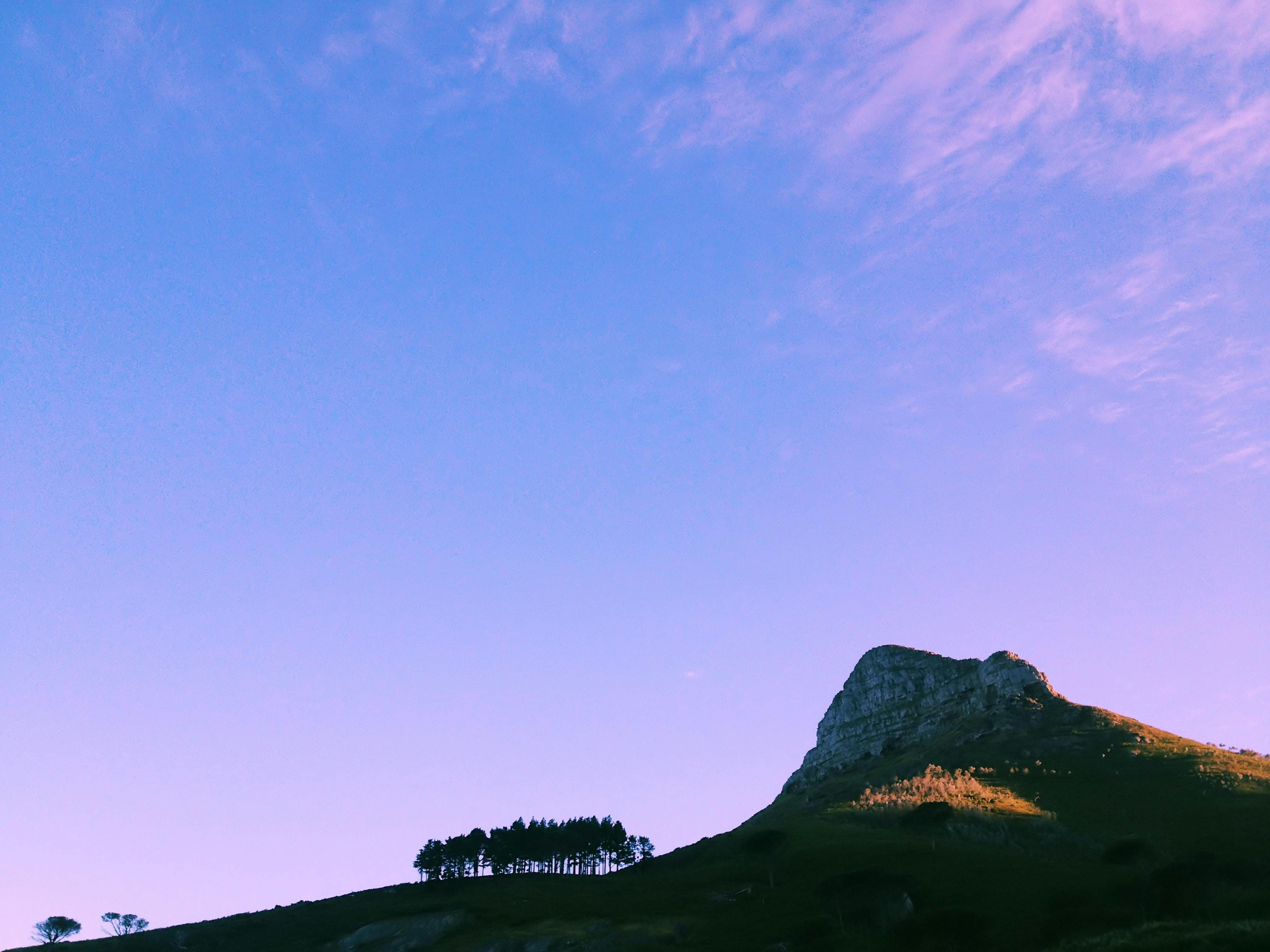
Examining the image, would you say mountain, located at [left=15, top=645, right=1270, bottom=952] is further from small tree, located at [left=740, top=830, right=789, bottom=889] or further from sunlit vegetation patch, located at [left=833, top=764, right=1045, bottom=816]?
sunlit vegetation patch, located at [left=833, top=764, right=1045, bottom=816]

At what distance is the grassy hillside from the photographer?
72438 mm

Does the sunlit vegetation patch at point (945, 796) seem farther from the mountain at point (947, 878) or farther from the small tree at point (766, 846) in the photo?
the small tree at point (766, 846)

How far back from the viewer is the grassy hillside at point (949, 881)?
238ft

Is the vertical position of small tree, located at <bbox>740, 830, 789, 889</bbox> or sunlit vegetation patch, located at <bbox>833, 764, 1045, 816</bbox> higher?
sunlit vegetation patch, located at <bbox>833, 764, 1045, 816</bbox>

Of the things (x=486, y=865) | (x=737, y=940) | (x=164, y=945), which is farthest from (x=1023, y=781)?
(x=164, y=945)

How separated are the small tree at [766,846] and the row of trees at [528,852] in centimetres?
5420

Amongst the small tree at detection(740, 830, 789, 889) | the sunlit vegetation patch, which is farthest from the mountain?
the sunlit vegetation patch

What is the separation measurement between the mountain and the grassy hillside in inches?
12.0

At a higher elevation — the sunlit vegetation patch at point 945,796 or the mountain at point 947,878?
the sunlit vegetation patch at point 945,796

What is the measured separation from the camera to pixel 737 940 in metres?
82.1

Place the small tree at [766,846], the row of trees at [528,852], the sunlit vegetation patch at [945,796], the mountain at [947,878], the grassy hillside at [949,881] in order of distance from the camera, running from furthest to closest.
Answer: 1. the row of trees at [528,852]
2. the sunlit vegetation patch at [945,796]
3. the small tree at [766,846]
4. the mountain at [947,878]
5. the grassy hillside at [949,881]

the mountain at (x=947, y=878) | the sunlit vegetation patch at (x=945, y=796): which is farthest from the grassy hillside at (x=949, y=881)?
the sunlit vegetation patch at (x=945, y=796)

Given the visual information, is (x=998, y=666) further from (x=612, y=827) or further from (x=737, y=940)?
(x=737, y=940)

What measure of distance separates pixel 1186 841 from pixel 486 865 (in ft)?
380
